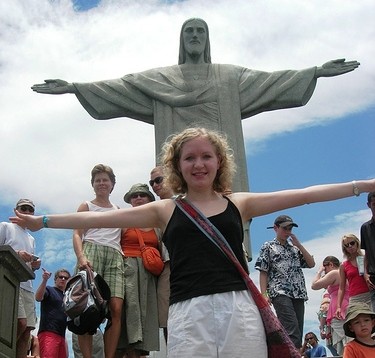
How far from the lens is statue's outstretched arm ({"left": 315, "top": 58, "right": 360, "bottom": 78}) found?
9.90m

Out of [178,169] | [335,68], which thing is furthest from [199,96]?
[178,169]

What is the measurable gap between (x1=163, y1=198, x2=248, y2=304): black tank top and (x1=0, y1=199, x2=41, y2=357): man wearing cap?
132 inches

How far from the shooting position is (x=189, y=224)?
2895 millimetres

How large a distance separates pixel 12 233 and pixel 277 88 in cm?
522

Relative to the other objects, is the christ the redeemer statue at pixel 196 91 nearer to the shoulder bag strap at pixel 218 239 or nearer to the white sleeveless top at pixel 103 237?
the white sleeveless top at pixel 103 237

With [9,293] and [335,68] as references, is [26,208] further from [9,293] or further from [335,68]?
[335,68]

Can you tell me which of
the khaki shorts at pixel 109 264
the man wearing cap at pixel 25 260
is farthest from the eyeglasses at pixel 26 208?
the khaki shorts at pixel 109 264

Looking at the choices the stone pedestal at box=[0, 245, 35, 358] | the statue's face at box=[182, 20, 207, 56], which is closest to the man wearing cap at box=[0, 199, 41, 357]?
the stone pedestal at box=[0, 245, 35, 358]

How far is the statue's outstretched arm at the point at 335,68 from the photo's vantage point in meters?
9.90

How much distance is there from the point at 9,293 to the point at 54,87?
5.13 m

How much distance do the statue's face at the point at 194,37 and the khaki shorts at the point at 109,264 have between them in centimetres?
520

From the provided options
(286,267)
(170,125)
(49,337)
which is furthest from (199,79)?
(49,337)

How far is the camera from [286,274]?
23.4 feet

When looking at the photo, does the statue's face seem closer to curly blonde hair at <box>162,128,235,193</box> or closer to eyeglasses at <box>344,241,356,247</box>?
eyeglasses at <box>344,241,356,247</box>
